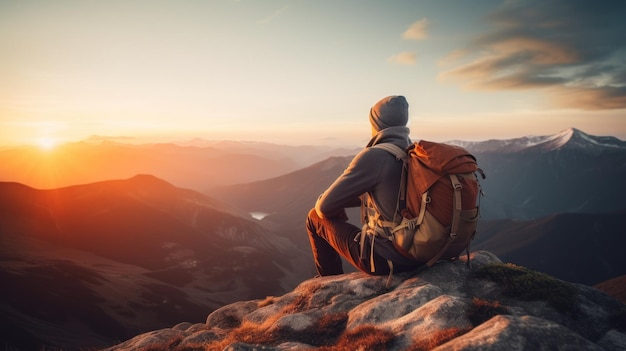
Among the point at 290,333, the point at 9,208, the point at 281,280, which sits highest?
the point at 290,333

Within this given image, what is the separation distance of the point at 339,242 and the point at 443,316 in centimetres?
344

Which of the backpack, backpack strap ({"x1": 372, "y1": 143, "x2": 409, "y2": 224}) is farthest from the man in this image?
the backpack

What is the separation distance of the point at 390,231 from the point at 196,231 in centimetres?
19250

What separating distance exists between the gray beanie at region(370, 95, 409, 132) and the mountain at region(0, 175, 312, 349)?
149 feet

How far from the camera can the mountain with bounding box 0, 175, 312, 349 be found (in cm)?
7612

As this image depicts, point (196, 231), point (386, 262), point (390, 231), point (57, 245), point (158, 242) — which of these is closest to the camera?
point (390, 231)

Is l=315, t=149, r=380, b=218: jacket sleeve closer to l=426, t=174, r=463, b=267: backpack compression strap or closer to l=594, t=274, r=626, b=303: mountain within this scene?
l=426, t=174, r=463, b=267: backpack compression strap

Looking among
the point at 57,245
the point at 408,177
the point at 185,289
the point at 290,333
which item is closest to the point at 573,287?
the point at 408,177

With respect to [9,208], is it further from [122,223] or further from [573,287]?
[573,287]

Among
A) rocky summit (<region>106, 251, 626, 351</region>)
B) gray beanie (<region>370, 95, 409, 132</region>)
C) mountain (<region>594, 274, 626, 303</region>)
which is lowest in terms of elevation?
mountain (<region>594, 274, 626, 303</region>)

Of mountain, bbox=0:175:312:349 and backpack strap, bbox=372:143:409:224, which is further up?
backpack strap, bbox=372:143:409:224

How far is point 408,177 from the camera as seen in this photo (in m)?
7.04

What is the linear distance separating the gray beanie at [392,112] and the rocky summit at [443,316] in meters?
4.05

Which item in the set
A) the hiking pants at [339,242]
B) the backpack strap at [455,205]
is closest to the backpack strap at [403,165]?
the backpack strap at [455,205]
